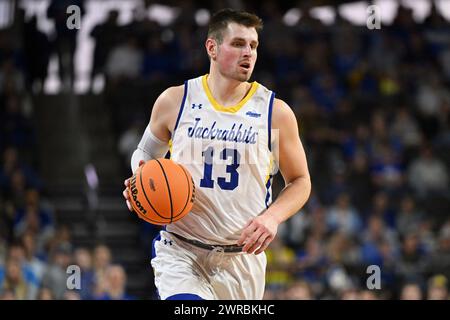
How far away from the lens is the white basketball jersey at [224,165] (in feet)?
20.7

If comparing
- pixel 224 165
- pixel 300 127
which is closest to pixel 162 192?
pixel 224 165

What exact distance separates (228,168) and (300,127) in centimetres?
963

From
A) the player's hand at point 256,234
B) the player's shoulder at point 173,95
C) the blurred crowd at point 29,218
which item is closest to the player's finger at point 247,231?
the player's hand at point 256,234

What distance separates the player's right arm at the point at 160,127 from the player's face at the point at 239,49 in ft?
1.49

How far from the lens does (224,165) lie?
6297 mm

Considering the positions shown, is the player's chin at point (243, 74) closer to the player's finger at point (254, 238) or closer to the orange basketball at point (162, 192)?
the orange basketball at point (162, 192)

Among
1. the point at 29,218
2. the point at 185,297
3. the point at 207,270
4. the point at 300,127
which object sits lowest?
Answer: the point at 185,297

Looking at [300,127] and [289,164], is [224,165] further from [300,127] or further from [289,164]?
[300,127]

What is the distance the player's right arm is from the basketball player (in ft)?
0.05

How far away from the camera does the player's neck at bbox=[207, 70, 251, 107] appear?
6.51m

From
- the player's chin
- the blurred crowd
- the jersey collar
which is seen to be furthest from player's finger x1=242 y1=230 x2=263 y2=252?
the blurred crowd

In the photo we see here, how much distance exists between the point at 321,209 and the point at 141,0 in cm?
639

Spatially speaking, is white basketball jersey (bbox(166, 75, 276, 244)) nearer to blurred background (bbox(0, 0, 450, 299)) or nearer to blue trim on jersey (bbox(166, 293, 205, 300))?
blue trim on jersey (bbox(166, 293, 205, 300))
